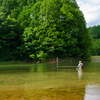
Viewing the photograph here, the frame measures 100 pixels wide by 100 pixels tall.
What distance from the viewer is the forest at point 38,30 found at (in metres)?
43.4

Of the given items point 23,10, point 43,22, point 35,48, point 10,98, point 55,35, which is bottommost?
point 10,98

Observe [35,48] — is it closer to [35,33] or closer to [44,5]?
[35,33]

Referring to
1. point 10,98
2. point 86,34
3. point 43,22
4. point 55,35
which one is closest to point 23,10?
point 43,22

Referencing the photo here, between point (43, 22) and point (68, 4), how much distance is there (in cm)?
1110

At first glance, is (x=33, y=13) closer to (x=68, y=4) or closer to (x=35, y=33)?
(x=35, y=33)

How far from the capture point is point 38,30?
44156mm

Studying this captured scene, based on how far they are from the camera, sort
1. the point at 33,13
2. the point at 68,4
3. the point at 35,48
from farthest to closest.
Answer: the point at 68,4
the point at 33,13
the point at 35,48

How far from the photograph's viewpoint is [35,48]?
4325cm

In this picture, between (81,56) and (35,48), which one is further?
(81,56)

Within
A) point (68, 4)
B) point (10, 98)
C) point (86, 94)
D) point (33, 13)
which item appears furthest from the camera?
point (68, 4)

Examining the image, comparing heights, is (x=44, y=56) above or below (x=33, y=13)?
below

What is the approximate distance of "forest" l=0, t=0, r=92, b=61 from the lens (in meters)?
43.4

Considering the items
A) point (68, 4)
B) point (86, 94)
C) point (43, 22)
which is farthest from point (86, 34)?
point (86, 94)

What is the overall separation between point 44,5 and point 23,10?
6.43 meters
